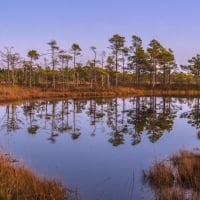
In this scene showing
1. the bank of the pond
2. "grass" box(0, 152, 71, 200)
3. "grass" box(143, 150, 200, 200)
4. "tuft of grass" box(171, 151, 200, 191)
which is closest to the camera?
"grass" box(0, 152, 71, 200)

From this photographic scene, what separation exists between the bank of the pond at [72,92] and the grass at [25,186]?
28726mm

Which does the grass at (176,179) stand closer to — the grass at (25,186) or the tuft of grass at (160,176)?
the tuft of grass at (160,176)

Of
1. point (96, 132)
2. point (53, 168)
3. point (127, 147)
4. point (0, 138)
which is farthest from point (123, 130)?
point (53, 168)

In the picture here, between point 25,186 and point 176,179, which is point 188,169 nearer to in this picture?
point 176,179

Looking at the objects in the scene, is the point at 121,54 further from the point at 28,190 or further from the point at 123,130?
the point at 28,190

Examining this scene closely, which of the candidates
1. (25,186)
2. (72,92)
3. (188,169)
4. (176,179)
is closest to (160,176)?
(176,179)

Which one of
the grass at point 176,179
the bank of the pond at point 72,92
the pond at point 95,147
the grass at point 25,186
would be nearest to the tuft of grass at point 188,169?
the grass at point 176,179

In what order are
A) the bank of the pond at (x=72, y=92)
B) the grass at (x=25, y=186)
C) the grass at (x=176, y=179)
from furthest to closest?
the bank of the pond at (x=72, y=92) < the grass at (x=176, y=179) < the grass at (x=25, y=186)

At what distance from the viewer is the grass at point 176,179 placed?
→ 6603mm

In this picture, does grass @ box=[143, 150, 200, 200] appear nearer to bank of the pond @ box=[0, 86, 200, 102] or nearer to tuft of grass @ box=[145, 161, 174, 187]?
tuft of grass @ box=[145, 161, 174, 187]

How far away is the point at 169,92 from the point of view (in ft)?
187

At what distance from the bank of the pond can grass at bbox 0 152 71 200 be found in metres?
28.7

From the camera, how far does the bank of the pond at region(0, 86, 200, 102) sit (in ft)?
123

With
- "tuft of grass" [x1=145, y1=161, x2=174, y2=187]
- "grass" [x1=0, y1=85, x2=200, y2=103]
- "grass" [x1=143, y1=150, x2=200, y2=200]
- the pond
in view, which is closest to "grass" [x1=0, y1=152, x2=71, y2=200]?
the pond
